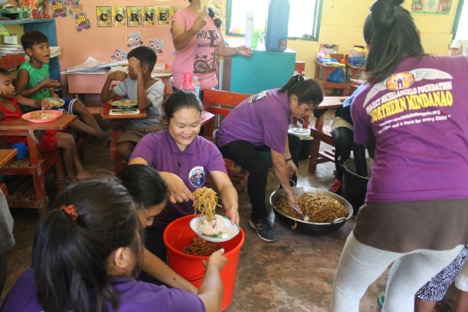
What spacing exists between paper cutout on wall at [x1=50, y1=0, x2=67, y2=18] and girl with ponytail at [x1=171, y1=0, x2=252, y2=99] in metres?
1.99

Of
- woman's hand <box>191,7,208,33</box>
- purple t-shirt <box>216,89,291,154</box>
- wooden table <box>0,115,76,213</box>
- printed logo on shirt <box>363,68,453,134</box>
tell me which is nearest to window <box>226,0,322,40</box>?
woman's hand <box>191,7,208,33</box>

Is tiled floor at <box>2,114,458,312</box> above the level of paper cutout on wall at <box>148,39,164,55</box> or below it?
below

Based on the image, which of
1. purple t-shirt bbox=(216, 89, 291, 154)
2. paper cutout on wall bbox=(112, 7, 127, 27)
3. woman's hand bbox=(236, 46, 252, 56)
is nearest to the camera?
purple t-shirt bbox=(216, 89, 291, 154)

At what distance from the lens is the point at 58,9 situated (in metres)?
4.64

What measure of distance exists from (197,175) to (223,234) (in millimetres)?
412

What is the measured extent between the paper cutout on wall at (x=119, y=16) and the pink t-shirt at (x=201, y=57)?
1.70m

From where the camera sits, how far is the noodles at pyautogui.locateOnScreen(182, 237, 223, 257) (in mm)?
1932

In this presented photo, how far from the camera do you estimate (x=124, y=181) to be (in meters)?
1.56

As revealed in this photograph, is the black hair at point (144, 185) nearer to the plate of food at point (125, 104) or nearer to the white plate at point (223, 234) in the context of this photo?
the white plate at point (223, 234)

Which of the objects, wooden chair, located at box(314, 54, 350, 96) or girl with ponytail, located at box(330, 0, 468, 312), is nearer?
girl with ponytail, located at box(330, 0, 468, 312)

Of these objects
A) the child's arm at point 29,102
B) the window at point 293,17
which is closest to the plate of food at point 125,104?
the child's arm at point 29,102

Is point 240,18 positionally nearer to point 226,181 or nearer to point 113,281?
point 226,181

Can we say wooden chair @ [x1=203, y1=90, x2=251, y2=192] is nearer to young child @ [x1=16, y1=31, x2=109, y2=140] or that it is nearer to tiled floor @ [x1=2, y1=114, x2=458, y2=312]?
tiled floor @ [x1=2, y1=114, x2=458, y2=312]

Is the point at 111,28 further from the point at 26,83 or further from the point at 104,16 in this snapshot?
the point at 26,83
